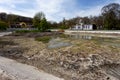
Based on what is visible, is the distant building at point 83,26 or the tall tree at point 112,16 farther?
the distant building at point 83,26

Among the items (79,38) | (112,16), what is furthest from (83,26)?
(79,38)

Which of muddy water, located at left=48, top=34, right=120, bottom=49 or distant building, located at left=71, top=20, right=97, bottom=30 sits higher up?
distant building, located at left=71, top=20, right=97, bottom=30

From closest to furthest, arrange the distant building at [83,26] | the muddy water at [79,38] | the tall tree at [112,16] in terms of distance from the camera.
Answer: the muddy water at [79,38], the tall tree at [112,16], the distant building at [83,26]

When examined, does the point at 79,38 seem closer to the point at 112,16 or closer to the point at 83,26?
the point at 112,16

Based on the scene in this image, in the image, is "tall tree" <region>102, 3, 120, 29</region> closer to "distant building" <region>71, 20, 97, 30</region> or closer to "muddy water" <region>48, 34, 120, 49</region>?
"distant building" <region>71, 20, 97, 30</region>

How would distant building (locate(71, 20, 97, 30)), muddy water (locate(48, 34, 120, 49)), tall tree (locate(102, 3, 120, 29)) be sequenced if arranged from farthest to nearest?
distant building (locate(71, 20, 97, 30)) < tall tree (locate(102, 3, 120, 29)) < muddy water (locate(48, 34, 120, 49))

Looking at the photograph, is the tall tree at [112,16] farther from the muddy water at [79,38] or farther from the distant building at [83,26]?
the muddy water at [79,38]

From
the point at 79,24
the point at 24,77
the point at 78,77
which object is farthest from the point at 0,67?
the point at 79,24

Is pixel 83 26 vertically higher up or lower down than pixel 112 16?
lower down

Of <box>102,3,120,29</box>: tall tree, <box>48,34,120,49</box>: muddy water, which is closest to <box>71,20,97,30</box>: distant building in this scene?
<box>102,3,120,29</box>: tall tree

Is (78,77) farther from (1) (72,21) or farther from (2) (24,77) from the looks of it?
(1) (72,21)

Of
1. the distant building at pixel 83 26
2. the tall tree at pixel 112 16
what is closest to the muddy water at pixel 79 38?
the tall tree at pixel 112 16

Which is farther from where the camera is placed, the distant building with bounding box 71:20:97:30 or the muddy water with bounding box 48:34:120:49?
the distant building with bounding box 71:20:97:30

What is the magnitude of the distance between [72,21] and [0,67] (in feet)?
284
